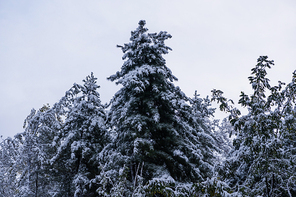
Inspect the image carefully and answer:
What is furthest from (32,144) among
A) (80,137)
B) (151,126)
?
(151,126)

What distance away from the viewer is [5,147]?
12281mm

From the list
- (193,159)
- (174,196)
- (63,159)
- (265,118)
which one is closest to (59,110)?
(63,159)

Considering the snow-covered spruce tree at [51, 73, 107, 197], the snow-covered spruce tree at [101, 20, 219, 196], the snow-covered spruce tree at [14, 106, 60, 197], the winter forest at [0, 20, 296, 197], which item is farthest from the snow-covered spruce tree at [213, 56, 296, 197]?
the snow-covered spruce tree at [14, 106, 60, 197]

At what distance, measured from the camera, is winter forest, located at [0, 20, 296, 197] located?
614 centimetres

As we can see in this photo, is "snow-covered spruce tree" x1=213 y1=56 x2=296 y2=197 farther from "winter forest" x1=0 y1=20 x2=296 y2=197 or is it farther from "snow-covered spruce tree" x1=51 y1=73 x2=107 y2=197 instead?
"snow-covered spruce tree" x1=51 y1=73 x2=107 y2=197

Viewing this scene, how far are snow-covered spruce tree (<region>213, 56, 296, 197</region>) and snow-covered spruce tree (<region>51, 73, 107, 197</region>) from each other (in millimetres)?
8051

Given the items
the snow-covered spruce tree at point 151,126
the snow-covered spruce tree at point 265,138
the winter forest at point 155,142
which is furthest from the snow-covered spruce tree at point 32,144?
the snow-covered spruce tree at point 265,138

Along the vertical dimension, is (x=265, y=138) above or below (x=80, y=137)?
below

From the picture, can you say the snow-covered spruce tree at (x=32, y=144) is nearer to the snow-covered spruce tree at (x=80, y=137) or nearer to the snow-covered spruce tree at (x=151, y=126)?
the snow-covered spruce tree at (x=80, y=137)

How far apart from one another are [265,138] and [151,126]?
5775 mm

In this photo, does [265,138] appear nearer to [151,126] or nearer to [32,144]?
[151,126]

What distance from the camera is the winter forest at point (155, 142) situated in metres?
6.14

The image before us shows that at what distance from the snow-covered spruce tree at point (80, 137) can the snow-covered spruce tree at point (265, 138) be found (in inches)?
317

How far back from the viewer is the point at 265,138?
6.15 m
